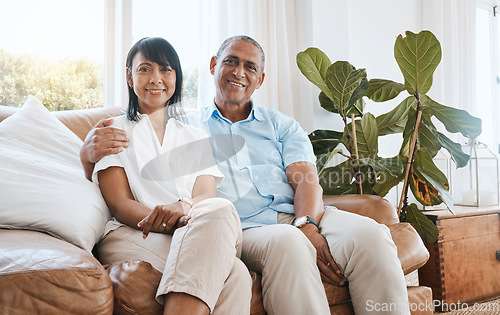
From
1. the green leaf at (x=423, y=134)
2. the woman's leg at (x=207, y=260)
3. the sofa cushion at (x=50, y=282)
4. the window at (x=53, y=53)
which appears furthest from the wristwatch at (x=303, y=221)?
the window at (x=53, y=53)

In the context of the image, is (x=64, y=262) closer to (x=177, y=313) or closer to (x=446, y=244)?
(x=177, y=313)

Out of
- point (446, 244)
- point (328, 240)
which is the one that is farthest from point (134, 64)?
point (446, 244)

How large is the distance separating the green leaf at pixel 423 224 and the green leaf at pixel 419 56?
0.54 metres

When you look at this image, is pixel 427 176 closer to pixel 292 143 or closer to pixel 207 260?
pixel 292 143

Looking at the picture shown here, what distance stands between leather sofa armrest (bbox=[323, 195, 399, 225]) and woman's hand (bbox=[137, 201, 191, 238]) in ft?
2.26

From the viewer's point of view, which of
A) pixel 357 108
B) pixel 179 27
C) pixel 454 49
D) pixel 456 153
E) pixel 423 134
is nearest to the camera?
pixel 456 153

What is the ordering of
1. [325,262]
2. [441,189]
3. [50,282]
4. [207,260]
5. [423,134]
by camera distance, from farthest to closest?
[423,134] < [441,189] < [325,262] < [207,260] < [50,282]

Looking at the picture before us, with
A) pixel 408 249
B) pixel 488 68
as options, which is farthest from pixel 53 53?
pixel 488 68

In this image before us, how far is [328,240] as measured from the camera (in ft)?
4.34

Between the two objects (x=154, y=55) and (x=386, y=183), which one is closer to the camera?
(x=154, y=55)

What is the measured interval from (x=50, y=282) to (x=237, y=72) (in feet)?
3.56

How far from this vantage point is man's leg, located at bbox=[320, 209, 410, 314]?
1.17 m

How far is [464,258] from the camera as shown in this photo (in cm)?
203

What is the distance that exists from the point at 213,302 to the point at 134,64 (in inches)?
33.0
